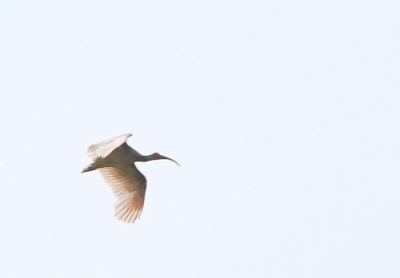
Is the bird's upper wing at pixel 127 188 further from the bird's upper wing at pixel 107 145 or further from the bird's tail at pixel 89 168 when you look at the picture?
the bird's upper wing at pixel 107 145

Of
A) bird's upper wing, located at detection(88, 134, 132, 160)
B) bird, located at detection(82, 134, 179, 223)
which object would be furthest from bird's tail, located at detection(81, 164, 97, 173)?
bird's upper wing, located at detection(88, 134, 132, 160)

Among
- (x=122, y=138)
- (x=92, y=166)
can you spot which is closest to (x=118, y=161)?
(x=92, y=166)

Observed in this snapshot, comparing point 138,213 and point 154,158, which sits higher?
point 154,158

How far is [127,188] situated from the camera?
24219mm

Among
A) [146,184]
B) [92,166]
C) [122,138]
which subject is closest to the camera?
[122,138]

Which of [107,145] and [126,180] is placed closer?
[107,145]

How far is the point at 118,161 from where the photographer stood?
2286 cm

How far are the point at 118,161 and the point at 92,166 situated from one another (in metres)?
0.69

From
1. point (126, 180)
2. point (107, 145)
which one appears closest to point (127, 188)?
point (126, 180)

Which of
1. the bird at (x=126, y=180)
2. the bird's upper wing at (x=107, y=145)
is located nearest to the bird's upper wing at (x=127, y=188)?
the bird at (x=126, y=180)

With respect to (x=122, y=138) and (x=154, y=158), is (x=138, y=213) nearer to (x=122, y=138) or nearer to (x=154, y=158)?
(x=154, y=158)

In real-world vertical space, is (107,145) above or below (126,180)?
below

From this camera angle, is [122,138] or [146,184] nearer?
[122,138]

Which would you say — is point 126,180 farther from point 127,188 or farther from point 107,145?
point 107,145
